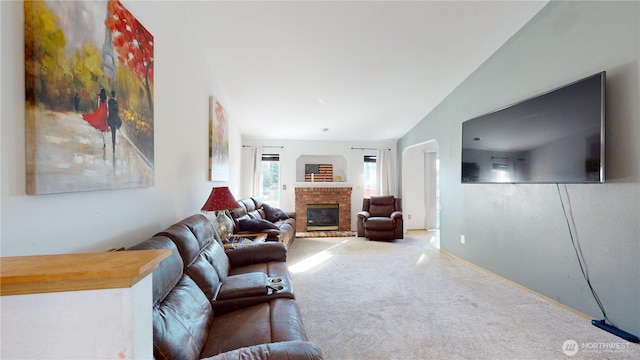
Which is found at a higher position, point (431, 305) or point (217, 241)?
point (217, 241)

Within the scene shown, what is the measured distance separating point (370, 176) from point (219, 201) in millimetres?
4827

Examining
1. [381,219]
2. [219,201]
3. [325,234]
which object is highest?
[219,201]

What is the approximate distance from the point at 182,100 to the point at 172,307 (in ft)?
6.15

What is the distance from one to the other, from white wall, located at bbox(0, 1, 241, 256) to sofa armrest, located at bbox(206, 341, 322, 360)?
86 cm

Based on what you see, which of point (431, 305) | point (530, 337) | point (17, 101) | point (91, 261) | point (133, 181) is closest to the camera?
point (91, 261)

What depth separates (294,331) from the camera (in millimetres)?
1361

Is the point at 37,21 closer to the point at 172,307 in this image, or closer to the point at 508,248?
the point at 172,307

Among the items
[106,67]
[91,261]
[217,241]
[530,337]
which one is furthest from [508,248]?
[106,67]

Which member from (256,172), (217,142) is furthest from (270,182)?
(217,142)

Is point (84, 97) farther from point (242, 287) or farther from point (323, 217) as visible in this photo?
point (323, 217)

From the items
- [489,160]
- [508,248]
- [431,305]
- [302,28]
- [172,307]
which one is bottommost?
[431,305]

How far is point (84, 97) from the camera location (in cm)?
113

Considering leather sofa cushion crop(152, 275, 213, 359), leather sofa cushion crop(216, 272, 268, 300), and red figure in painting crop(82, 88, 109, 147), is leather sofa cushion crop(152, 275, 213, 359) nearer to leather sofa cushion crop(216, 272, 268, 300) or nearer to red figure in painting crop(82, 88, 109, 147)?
leather sofa cushion crop(216, 272, 268, 300)

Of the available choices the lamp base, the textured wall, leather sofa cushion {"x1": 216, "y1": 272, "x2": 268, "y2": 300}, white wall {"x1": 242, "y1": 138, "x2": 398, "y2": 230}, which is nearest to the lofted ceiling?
the textured wall
